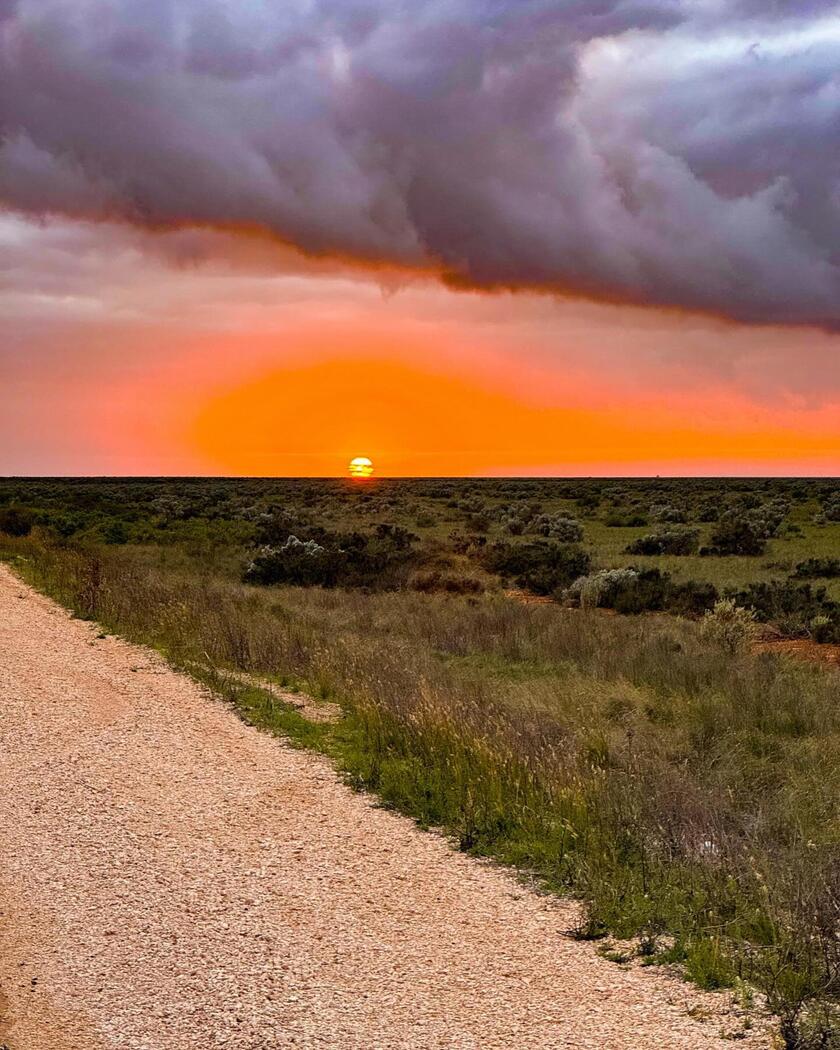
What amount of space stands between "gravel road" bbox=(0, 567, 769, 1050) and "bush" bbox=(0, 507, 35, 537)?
3398 centimetres

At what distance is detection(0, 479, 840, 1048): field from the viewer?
6586 millimetres

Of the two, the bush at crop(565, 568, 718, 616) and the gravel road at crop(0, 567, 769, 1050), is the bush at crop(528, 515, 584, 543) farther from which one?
the gravel road at crop(0, 567, 769, 1050)

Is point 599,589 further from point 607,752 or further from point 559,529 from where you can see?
point 559,529

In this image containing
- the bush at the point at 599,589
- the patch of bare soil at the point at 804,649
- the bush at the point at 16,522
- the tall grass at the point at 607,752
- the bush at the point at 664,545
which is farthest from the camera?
the bush at the point at 16,522

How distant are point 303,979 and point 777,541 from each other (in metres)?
39.5

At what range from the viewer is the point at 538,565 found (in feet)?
100

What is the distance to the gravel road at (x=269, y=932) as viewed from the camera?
5.16 meters

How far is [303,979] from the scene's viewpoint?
5.66 meters

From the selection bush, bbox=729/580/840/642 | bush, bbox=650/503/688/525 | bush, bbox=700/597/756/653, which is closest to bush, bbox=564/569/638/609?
bush, bbox=729/580/840/642

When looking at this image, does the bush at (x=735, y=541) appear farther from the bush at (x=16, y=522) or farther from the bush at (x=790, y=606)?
the bush at (x=16, y=522)

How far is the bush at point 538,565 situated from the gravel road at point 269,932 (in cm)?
1823

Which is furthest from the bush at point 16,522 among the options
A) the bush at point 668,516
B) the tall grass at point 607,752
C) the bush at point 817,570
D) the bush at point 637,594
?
the bush at point 668,516

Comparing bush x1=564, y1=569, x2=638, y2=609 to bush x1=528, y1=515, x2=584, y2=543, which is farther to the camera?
bush x1=528, y1=515, x2=584, y2=543

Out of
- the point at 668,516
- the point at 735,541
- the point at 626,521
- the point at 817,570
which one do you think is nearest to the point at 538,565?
the point at 817,570
